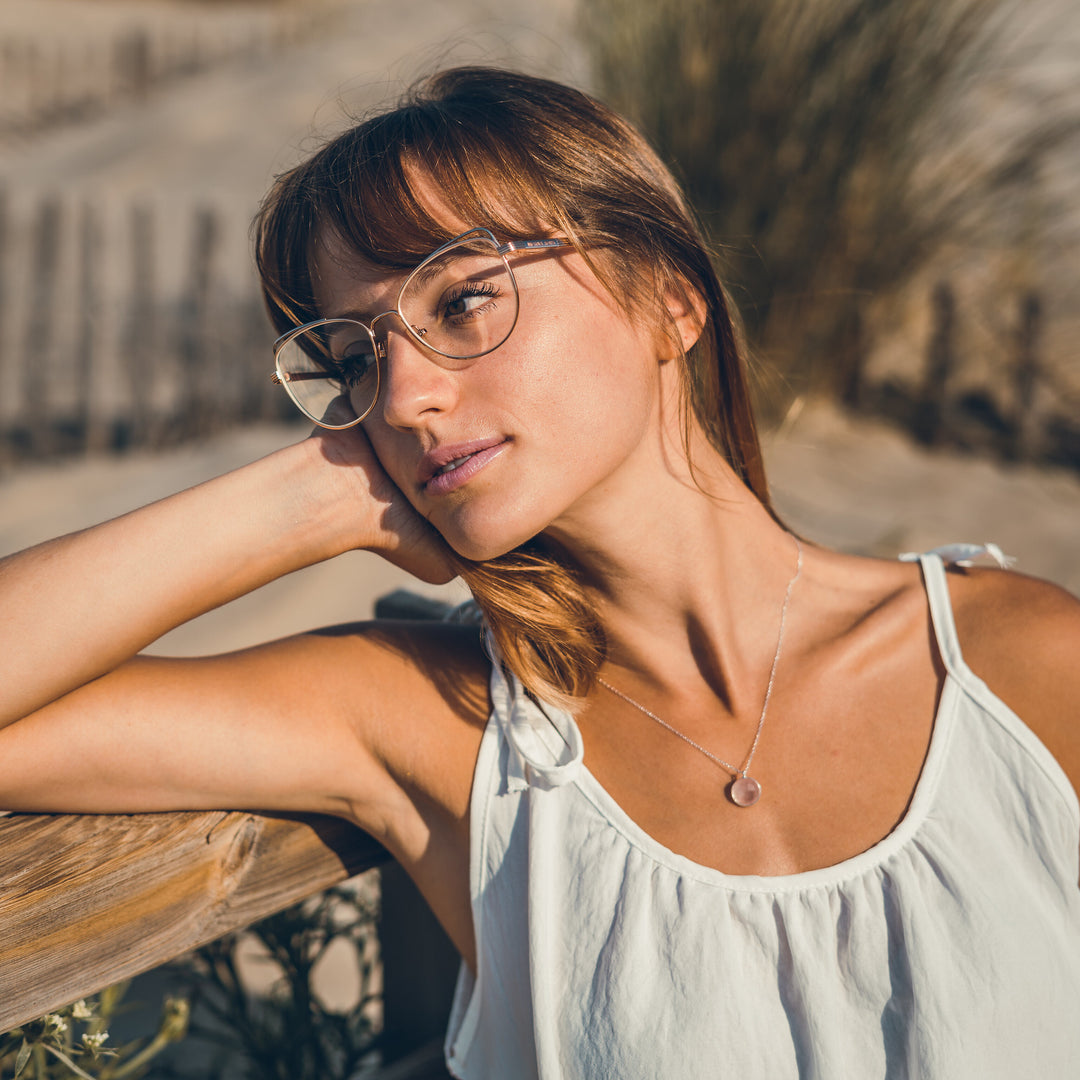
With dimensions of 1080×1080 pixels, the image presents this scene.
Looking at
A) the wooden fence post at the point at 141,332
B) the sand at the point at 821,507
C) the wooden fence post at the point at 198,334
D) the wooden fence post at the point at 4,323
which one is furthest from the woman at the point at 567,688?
the wooden fence post at the point at 4,323

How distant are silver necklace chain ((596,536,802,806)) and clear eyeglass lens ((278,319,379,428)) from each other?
0.64 m

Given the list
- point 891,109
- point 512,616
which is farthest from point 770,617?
point 891,109

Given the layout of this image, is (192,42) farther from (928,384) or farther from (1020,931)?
(1020,931)

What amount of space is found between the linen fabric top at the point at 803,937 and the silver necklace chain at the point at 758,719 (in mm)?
173

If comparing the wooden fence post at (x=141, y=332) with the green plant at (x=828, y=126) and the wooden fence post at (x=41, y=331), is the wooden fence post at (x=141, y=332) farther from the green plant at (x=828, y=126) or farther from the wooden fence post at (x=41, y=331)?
the green plant at (x=828, y=126)

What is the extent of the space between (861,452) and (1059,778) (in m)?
4.27

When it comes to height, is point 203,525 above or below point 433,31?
below

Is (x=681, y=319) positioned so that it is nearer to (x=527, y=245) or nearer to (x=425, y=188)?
(x=527, y=245)

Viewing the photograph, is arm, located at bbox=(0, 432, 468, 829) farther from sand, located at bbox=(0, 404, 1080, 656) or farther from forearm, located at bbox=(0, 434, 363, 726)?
sand, located at bbox=(0, 404, 1080, 656)

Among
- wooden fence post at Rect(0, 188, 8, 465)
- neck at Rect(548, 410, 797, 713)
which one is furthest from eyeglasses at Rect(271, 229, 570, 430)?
wooden fence post at Rect(0, 188, 8, 465)

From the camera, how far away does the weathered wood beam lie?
3.92ft

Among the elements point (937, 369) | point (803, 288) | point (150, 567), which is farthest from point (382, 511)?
point (937, 369)

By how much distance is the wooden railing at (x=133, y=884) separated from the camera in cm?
120

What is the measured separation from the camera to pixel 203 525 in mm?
1461
